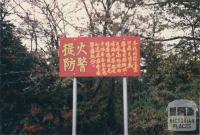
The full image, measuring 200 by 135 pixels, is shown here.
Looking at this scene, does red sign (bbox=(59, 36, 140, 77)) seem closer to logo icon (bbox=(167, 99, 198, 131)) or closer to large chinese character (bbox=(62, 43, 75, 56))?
large chinese character (bbox=(62, 43, 75, 56))

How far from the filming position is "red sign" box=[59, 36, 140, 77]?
10.8 m

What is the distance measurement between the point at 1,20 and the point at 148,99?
6.22 meters

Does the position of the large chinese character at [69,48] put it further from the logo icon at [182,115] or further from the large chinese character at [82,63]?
the logo icon at [182,115]

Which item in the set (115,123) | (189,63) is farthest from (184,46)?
(115,123)

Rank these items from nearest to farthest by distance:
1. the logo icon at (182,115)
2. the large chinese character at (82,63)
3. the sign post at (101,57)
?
the sign post at (101,57) → the large chinese character at (82,63) → the logo icon at (182,115)

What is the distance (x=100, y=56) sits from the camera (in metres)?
10.9

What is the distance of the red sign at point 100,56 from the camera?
1078 cm

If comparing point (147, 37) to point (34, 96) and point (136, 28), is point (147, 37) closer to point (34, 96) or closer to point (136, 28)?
point (136, 28)

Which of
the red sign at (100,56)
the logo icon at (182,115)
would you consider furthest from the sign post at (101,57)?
the logo icon at (182,115)

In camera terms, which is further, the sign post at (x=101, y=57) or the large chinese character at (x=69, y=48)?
the large chinese character at (x=69, y=48)

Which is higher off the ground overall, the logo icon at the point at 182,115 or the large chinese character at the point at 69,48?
the large chinese character at the point at 69,48

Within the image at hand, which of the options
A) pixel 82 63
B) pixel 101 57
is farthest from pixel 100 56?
pixel 82 63

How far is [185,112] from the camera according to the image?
14945 millimetres

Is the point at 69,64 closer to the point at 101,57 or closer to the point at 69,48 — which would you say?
the point at 69,48
